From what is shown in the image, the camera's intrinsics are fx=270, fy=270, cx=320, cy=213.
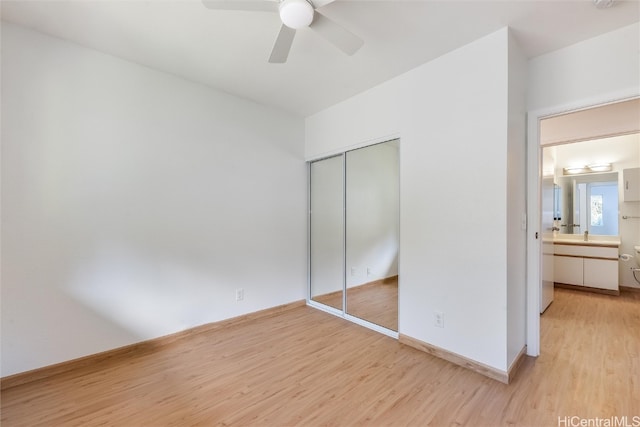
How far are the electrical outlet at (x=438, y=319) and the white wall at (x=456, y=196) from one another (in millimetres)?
30

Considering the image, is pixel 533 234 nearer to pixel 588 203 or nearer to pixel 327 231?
pixel 327 231

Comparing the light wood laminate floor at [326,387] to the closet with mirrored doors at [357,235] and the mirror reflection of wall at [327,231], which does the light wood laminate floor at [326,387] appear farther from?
the mirror reflection of wall at [327,231]

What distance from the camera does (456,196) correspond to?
220cm

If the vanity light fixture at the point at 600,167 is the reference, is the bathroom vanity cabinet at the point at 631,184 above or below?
below

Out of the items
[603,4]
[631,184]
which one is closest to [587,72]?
[603,4]

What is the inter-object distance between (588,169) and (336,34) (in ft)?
17.1

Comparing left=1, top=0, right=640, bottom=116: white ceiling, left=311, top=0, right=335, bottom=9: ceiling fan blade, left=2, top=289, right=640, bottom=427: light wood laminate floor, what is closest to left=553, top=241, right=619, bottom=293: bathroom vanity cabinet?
left=2, top=289, right=640, bottom=427: light wood laminate floor

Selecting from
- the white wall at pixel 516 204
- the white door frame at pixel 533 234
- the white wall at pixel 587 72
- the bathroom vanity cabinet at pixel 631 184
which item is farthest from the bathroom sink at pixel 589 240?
the white wall at pixel 587 72

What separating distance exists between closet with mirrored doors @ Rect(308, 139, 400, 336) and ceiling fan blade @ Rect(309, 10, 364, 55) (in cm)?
118

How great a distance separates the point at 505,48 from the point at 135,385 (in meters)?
3.59

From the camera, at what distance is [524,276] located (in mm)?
2291

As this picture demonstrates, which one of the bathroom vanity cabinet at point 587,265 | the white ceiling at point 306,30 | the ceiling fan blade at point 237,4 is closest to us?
the ceiling fan blade at point 237,4

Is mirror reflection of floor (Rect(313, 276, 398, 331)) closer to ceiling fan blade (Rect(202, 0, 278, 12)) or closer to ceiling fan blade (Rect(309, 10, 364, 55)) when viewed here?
ceiling fan blade (Rect(309, 10, 364, 55))

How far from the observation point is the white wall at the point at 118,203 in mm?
1952
